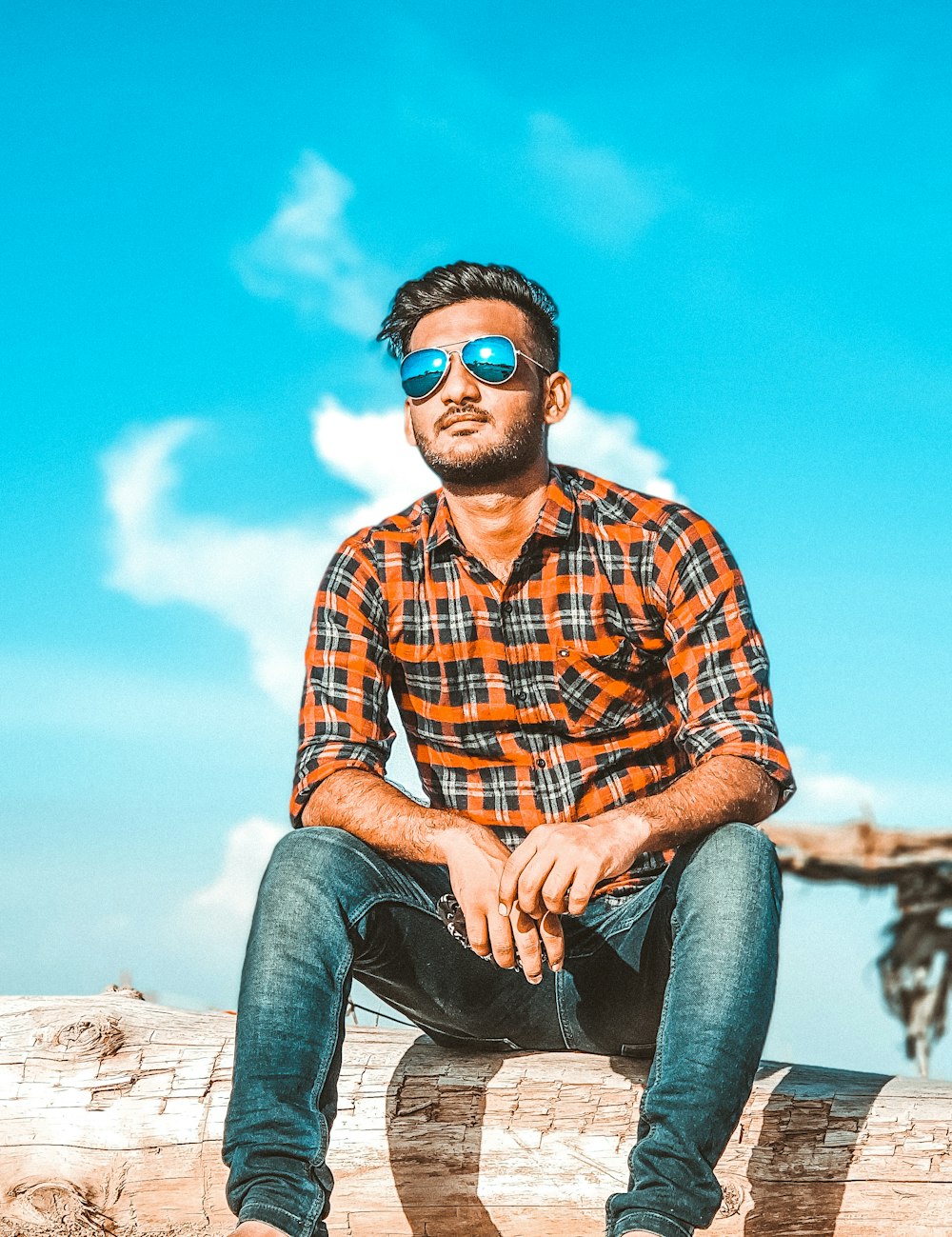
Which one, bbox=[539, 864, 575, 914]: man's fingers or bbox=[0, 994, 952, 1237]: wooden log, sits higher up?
bbox=[539, 864, 575, 914]: man's fingers

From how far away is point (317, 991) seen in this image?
8.29ft

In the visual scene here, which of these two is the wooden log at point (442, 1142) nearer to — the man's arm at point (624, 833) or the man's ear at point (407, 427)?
the man's arm at point (624, 833)

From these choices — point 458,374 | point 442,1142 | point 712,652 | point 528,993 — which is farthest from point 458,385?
point 442,1142

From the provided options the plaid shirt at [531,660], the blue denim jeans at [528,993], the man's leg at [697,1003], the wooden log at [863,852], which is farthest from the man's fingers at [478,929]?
the wooden log at [863,852]

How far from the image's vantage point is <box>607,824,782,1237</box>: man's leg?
7.27 ft

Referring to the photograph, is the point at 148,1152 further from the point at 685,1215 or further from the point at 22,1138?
the point at 685,1215

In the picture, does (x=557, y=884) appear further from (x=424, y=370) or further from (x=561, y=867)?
(x=424, y=370)

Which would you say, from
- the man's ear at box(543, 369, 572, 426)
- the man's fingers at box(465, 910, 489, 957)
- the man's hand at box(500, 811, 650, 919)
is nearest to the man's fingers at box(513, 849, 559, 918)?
the man's hand at box(500, 811, 650, 919)

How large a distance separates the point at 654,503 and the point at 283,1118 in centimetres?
182

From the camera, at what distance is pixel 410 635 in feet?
10.8

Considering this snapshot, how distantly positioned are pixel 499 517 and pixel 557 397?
1.69 feet

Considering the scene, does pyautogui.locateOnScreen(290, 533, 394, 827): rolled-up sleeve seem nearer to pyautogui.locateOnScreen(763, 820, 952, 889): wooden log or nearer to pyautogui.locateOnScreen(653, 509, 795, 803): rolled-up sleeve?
pyautogui.locateOnScreen(653, 509, 795, 803): rolled-up sleeve

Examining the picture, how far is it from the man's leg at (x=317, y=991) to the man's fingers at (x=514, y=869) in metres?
0.37

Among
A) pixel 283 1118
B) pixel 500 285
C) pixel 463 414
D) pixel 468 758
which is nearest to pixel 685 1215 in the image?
pixel 283 1118
